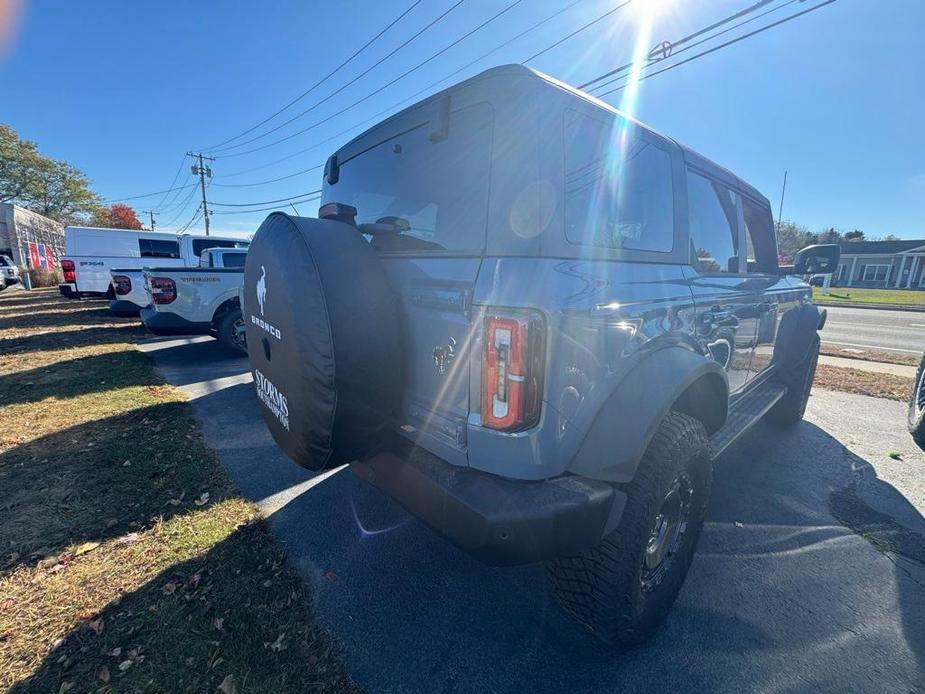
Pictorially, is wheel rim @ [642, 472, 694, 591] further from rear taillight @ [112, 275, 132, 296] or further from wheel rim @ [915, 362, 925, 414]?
rear taillight @ [112, 275, 132, 296]

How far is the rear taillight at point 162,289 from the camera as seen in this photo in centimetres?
640

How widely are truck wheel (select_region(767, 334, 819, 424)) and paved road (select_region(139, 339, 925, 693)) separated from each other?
33.8 inches

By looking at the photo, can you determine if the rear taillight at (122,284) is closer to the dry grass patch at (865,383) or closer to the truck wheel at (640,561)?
the truck wheel at (640,561)

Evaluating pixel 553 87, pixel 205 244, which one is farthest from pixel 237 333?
pixel 553 87

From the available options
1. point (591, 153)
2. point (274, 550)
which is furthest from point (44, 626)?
point (591, 153)

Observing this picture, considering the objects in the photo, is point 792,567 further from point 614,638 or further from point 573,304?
point 573,304

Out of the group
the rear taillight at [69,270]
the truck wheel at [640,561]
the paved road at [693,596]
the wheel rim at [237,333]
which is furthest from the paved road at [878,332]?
the rear taillight at [69,270]

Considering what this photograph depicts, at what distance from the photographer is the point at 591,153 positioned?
1.68 metres

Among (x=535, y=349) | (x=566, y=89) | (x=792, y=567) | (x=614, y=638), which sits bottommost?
(x=792, y=567)

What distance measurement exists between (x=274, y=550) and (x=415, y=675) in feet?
3.86

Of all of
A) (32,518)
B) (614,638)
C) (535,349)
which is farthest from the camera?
(32,518)

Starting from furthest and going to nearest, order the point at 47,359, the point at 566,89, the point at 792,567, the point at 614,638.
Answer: the point at 47,359 → the point at 792,567 → the point at 614,638 → the point at 566,89

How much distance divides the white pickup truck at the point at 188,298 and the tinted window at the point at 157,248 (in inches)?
341

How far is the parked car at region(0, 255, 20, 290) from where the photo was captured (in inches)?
890
